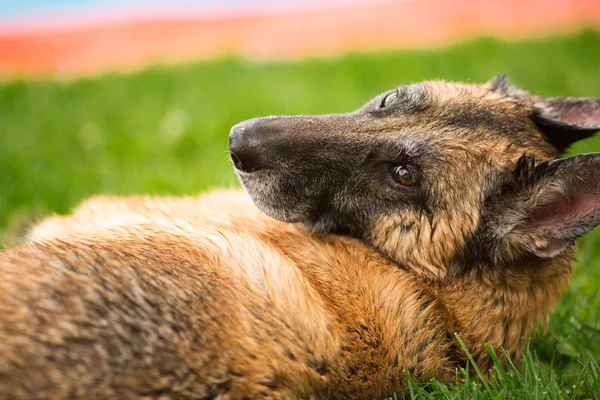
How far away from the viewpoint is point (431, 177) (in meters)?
3.54

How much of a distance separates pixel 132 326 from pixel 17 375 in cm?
41

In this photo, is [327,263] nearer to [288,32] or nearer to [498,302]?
[498,302]

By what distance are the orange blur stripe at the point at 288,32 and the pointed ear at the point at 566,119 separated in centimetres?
692

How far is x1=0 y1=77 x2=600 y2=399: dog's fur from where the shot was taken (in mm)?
2344

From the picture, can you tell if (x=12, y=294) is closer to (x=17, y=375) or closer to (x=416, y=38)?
(x=17, y=375)

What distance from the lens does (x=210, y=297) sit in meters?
2.61

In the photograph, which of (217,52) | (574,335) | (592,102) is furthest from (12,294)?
(217,52)

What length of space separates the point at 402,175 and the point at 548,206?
2.54 ft

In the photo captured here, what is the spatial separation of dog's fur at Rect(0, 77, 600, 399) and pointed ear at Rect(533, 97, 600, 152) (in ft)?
0.03

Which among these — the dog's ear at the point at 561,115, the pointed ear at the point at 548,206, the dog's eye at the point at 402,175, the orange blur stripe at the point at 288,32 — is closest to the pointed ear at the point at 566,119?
the dog's ear at the point at 561,115

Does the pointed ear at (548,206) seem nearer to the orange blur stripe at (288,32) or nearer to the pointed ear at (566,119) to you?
the pointed ear at (566,119)

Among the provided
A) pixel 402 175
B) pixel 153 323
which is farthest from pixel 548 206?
pixel 153 323

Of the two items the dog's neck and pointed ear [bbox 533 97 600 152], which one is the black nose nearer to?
the dog's neck

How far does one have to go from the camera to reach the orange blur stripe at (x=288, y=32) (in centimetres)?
1164
